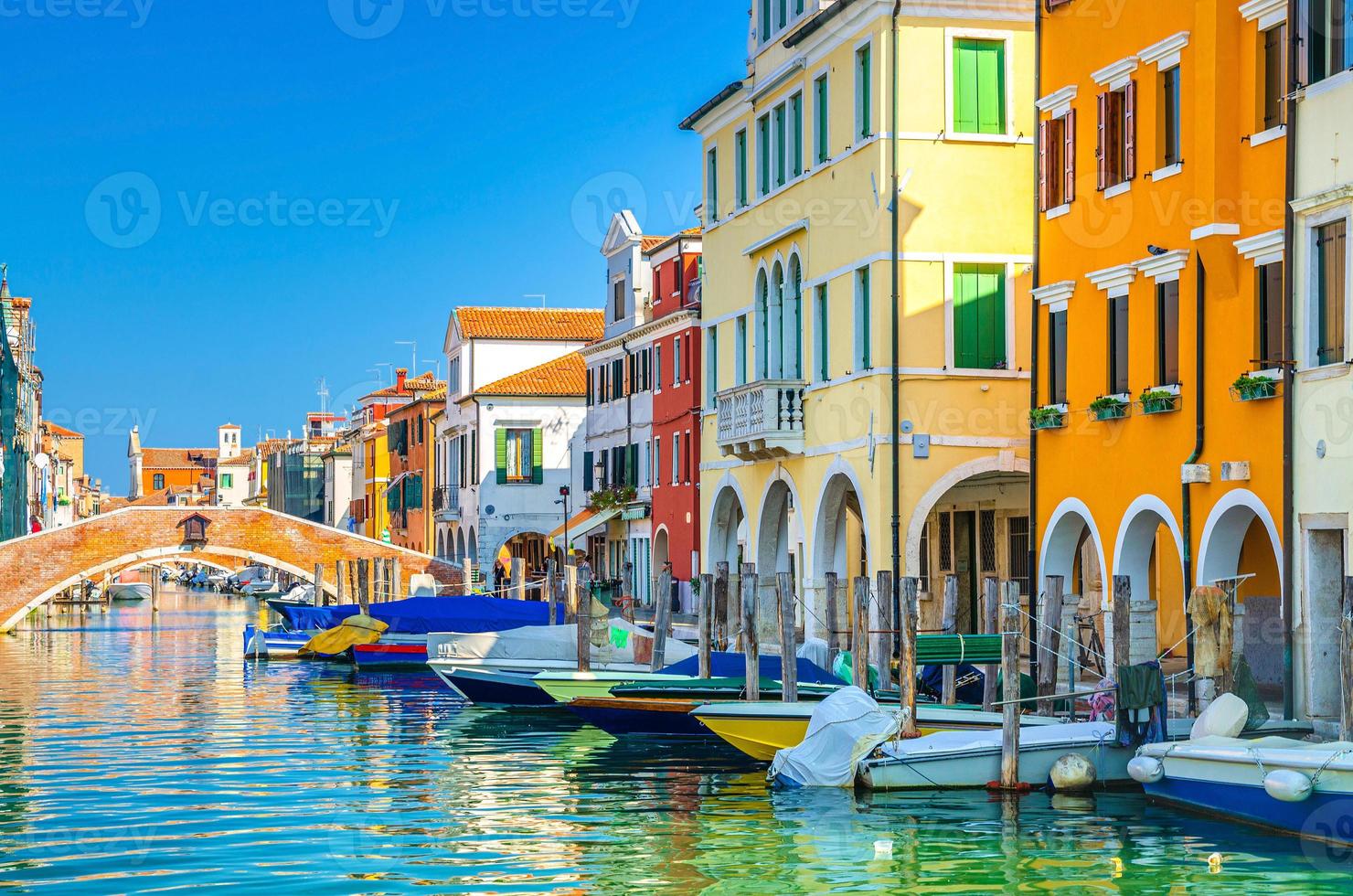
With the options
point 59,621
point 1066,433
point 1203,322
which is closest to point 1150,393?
point 1203,322

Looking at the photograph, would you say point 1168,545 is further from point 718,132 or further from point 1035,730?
point 718,132

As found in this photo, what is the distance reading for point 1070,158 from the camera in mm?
20672

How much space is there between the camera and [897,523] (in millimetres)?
23031

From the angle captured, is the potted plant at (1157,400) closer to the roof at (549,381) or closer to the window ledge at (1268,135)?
→ the window ledge at (1268,135)

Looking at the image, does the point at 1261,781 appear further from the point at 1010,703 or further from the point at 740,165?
the point at 740,165

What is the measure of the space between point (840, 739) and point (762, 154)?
548 inches

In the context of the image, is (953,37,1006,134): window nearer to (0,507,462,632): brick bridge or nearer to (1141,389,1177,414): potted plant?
(1141,389,1177,414): potted plant

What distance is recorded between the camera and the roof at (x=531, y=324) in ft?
173

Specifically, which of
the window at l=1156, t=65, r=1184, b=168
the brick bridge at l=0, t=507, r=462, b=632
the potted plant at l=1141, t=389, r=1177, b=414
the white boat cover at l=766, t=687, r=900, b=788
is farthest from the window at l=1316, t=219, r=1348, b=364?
the brick bridge at l=0, t=507, r=462, b=632

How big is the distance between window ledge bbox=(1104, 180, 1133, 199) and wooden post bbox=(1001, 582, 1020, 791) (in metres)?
6.11

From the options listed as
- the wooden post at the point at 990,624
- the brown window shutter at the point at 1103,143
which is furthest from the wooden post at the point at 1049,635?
the brown window shutter at the point at 1103,143

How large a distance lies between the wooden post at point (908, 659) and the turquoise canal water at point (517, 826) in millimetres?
939

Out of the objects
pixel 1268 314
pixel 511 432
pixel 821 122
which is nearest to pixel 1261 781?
pixel 1268 314

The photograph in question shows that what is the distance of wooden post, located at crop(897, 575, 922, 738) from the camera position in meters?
15.3
